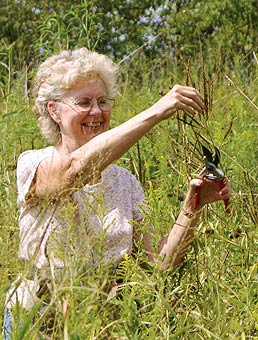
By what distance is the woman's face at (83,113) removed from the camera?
10.9 ft

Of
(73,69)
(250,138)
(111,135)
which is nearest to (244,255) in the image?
(111,135)

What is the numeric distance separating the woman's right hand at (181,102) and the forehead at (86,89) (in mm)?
788

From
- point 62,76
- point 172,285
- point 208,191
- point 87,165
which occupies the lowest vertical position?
point 172,285

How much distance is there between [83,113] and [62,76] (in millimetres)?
179

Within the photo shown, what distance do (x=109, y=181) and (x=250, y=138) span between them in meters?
1.25

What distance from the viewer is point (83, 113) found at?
10.9ft

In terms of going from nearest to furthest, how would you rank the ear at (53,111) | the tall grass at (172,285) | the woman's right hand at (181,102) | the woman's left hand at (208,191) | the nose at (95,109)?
the tall grass at (172,285)
the woman's right hand at (181,102)
the woman's left hand at (208,191)
the nose at (95,109)
the ear at (53,111)

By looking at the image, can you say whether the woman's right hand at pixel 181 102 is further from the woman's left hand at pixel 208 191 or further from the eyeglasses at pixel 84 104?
the eyeglasses at pixel 84 104

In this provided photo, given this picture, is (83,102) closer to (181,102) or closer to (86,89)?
(86,89)

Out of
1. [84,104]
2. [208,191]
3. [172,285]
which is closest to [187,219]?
[208,191]

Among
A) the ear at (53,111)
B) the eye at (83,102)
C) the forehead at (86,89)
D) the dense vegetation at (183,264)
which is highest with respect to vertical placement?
the forehead at (86,89)

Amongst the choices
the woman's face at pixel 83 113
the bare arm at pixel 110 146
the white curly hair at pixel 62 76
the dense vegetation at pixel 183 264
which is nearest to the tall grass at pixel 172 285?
the dense vegetation at pixel 183 264

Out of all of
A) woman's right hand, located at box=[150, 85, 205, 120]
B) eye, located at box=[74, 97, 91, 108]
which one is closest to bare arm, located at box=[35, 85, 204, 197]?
woman's right hand, located at box=[150, 85, 205, 120]

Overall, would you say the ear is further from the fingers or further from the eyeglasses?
the fingers
